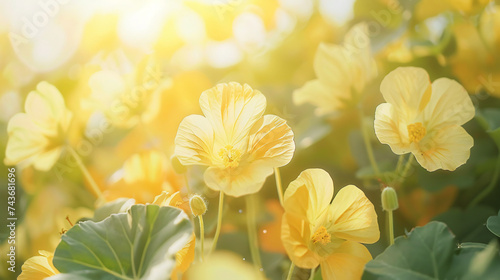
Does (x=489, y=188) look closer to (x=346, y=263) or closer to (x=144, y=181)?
(x=346, y=263)

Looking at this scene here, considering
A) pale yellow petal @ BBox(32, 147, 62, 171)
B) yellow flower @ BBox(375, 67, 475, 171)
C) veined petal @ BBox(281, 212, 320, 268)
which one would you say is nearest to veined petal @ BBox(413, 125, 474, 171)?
yellow flower @ BBox(375, 67, 475, 171)

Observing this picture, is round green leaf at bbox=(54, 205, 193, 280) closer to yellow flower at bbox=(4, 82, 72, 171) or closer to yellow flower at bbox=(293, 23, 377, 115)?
yellow flower at bbox=(4, 82, 72, 171)

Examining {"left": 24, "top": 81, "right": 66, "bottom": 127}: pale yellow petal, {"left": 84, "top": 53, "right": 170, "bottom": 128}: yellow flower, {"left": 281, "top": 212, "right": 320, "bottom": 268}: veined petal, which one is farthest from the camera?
{"left": 84, "top": 53, "right": 170, "bottom": 128}: yellow flower

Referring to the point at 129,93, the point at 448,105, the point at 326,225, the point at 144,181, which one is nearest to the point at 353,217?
the point at 326,225

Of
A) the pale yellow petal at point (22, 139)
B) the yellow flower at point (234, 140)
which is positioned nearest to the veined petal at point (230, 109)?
the yellow flower at point (234, 140)

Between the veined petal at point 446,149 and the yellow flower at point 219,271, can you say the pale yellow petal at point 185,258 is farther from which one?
the veined petal at point 446,149

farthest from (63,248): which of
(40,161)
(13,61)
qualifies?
(13,61)
